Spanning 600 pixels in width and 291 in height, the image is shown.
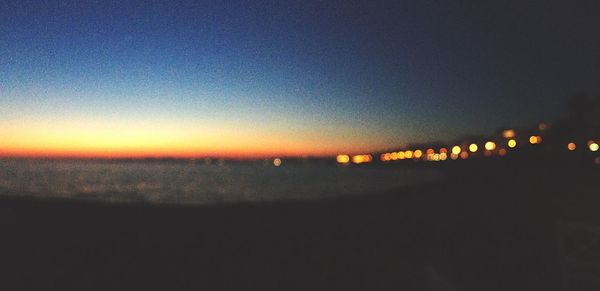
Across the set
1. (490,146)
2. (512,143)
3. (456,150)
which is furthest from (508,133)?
(456,150)

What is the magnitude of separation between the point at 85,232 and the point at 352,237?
24.7ft

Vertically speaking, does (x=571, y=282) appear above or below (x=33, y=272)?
above

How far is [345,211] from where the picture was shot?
643 inches

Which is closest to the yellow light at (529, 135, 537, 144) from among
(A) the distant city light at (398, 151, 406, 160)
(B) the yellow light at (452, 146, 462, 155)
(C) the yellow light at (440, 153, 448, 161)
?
(B) the yellow light at (452, 146, 462, 155)

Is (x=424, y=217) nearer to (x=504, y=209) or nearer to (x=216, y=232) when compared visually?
(x=504, y=209)

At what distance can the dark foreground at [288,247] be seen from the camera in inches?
297

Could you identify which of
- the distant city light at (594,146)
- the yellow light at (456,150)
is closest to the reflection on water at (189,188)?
the distant city light at (594,146)

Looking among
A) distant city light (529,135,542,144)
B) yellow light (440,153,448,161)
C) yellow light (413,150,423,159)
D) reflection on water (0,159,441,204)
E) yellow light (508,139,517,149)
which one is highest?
distant city light (529,135,542,144)

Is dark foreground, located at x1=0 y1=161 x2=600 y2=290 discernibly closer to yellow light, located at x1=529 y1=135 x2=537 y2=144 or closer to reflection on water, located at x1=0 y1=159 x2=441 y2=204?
reflection on water, located at x1=0 y1=159 x2=441 y2=204

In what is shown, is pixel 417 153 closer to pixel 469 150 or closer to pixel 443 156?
pixel 443 156

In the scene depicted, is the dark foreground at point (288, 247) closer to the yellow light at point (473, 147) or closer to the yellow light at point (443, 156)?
the yellow light at point (473, 147)

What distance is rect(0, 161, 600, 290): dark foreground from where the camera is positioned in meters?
7.54

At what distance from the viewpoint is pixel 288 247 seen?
10.4 meters

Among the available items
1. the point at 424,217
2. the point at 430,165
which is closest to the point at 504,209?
the point at 424,217
